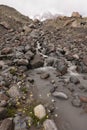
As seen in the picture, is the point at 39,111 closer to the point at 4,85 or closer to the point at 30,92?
the point at 30,92

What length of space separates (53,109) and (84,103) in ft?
5.59

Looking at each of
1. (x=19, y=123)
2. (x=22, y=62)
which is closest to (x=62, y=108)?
(x=19, y=123)

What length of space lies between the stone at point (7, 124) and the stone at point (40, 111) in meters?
1.20

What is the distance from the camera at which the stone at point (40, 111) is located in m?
8.05

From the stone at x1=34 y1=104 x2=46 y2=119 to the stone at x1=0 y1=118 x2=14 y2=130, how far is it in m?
1.20

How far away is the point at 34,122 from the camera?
7715mm

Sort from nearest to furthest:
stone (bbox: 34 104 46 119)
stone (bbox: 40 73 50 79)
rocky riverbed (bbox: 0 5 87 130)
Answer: rocky riverbed (bbox: 0 5 87 130) < stone (bbox: 34 104 46 119) < stone (bbox: 40 73 50 79)

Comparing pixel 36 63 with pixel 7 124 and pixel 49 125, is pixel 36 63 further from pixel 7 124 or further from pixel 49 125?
pixel 7 124

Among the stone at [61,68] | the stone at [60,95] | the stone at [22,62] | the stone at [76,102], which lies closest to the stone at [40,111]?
the stone at [60,95]

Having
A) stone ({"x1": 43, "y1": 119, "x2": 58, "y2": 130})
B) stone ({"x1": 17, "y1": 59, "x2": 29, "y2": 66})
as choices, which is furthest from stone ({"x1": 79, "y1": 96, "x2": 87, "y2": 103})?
stone ({"x1": 17, "y1": 59, "x2": 29, "y2": 66})

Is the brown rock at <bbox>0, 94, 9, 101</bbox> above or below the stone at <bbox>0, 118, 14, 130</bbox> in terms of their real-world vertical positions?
above

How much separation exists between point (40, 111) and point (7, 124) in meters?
1.64

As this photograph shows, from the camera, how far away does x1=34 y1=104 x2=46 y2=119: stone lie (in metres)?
8.05

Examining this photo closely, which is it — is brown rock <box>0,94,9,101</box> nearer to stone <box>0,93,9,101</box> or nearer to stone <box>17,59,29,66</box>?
stone <box>0,93,9,101</box>
